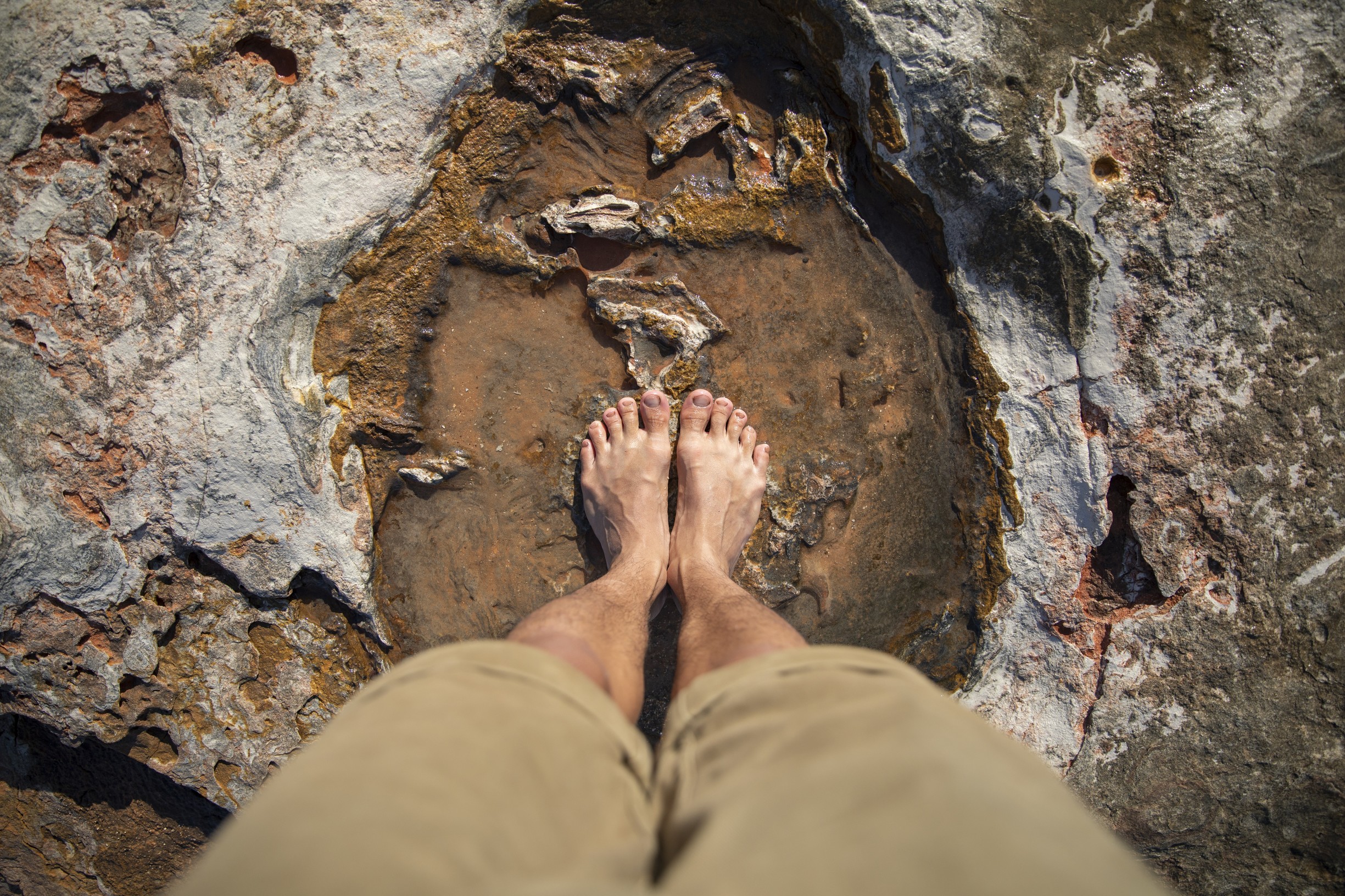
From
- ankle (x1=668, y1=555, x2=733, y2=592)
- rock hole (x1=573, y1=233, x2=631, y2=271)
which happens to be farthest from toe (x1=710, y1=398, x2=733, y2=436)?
rock hole (x1=573, y1=233, x2=631, y2=271)

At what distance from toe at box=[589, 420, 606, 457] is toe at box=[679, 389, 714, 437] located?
21 cm

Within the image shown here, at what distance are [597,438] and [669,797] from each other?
3.63 ft

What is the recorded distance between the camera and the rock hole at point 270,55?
1.51 metres

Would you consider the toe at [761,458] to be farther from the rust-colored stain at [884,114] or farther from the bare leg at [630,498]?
the rust-colored stain at [884,114]

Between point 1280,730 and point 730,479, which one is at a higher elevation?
point 730,479

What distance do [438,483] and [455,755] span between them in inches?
43.8

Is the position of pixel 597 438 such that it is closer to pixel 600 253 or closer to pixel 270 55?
pixel 600 253

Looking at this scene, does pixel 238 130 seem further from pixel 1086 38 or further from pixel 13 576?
pixel 1086 38

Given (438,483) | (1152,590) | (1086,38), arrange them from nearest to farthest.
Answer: (1086,38) → (1152,590) → (438,483)

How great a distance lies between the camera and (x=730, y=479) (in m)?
1.85

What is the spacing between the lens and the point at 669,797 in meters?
0.88

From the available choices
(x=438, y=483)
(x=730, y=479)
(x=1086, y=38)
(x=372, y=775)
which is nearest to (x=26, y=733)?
(x=438, y=483)

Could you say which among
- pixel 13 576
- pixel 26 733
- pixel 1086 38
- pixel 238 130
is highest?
pixel 1086 38

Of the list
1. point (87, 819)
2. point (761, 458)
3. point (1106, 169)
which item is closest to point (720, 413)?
point (761, 458)
